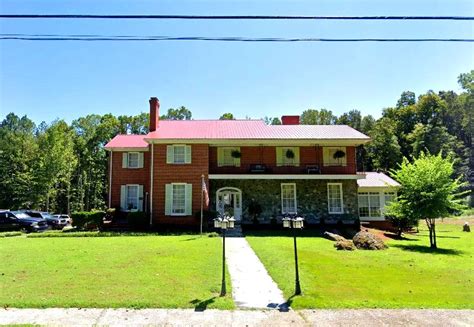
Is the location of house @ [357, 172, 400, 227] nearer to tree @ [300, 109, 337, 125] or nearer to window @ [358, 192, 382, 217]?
window @ [358, 192, 382, 217]

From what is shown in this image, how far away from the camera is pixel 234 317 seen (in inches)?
247

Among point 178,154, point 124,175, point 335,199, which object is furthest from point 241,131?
point 124,175

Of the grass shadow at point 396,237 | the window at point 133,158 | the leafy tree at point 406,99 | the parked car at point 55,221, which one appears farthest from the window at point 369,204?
the leafy tree at point 406,99

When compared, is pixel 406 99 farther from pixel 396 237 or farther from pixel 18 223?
pixel 18 223

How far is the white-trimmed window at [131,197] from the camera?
23.7 meters

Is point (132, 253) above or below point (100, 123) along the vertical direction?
below

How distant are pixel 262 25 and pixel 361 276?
23.4ft

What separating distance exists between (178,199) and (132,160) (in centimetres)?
→ 572

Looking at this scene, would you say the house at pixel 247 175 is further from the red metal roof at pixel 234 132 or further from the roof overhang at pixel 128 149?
the roof overhang at pixel 128 149

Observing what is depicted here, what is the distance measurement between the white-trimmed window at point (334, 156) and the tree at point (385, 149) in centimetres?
2594

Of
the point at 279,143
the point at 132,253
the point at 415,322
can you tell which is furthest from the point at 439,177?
the point at 132,253

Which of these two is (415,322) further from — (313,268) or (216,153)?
(216,153)

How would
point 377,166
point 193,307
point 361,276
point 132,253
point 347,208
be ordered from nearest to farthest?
point 193,307 < point 361,276 < point 132,253 < point 347,208 < point 377,166

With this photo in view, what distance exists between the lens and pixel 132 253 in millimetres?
11945
